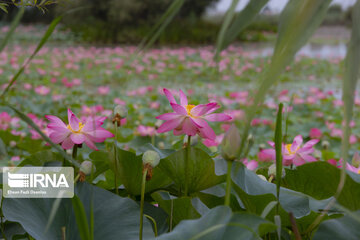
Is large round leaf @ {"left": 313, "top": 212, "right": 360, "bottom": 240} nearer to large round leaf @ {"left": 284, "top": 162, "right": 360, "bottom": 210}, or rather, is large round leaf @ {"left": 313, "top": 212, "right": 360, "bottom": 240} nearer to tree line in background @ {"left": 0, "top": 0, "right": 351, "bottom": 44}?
large round leaf @ {"left": 284, "top": 162, "right": 360, "bottom": 210}

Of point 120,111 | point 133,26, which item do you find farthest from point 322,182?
point 133,26

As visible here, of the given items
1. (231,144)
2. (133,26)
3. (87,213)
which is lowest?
(87,213)

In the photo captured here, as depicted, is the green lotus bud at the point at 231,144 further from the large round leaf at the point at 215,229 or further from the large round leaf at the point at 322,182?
the large round leaf at the point at 322,182

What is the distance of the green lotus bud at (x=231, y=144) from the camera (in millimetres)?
311

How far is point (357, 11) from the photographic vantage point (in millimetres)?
283

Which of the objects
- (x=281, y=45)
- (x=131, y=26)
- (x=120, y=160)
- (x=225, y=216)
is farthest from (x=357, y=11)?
(x=131, y=26)

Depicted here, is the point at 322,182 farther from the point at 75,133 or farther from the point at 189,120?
the point at 75,133

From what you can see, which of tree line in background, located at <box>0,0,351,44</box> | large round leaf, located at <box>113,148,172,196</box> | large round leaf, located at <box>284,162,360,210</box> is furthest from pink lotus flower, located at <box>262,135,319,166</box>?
tree line in background, located at <box>0,0,351,44</box>

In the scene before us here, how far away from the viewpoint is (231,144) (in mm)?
314

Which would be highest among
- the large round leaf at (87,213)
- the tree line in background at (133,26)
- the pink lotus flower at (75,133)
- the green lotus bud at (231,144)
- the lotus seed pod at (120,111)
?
the tree line in background at (133,26)

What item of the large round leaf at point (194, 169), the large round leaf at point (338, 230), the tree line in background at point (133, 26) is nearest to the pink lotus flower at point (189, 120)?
the large round leaf at point (194, 169)

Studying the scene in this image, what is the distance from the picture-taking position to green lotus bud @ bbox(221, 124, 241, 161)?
1.02ft

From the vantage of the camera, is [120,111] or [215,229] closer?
[215,229]

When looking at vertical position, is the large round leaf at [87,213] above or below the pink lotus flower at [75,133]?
below
